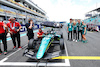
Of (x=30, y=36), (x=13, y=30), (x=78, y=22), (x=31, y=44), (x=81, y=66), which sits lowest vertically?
(x=81, y=66)

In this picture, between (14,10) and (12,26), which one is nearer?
(12,26)

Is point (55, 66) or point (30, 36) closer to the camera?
point (55, 66)

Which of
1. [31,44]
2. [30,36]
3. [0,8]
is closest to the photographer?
[31,44]

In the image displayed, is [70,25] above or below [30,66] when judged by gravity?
above

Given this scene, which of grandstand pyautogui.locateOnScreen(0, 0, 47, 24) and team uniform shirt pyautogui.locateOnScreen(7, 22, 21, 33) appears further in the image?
grandstand pyautogui.locateOnScreen(0, 0, 47, 24)

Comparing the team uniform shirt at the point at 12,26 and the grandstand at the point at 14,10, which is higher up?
the grandstand at the point at 14,10

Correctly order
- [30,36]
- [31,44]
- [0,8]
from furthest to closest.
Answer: [0,8]
[30,36]
[31,44]

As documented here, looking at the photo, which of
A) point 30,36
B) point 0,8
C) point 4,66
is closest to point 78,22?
point 30,36

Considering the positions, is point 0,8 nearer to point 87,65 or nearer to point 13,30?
point 13,30

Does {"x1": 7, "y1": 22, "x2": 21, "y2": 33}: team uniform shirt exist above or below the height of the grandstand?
below

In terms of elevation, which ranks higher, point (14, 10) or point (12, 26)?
point (14, 10)

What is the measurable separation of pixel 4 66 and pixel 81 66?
8.57 ft

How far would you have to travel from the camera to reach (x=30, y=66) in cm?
261

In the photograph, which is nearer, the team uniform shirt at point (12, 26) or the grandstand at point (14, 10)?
the team uniform shirt at point (12, 26)
